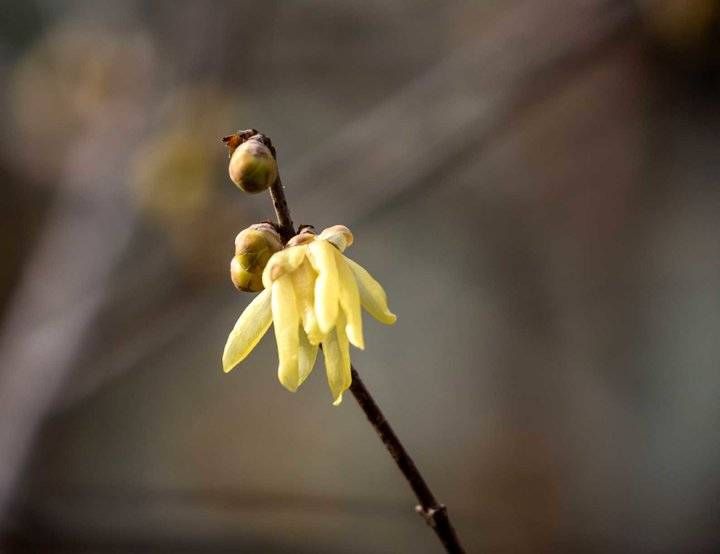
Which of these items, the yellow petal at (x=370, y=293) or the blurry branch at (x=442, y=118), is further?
the blurry branch at (x=442, y=118)

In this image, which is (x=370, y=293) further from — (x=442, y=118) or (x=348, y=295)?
(x=442, y=118)

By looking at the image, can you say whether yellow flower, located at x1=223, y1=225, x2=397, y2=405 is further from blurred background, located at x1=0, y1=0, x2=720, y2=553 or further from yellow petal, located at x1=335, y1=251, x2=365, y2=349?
blurred background, located at x1=0, y1=0, x2=720, y2=553

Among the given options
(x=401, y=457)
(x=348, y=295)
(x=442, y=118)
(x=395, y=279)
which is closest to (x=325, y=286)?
(x=348, y=295)

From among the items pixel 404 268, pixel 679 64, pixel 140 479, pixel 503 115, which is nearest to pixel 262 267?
pixel 503 115

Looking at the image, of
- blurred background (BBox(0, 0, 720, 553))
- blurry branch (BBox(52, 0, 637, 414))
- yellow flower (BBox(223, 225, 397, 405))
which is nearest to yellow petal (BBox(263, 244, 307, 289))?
yellow flower (BBox(223, 225, 397, 405))

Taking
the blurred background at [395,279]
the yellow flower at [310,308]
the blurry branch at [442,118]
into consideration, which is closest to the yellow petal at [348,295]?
the yellow flower at [310,308]

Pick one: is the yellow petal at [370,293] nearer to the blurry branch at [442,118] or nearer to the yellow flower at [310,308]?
the yellow flower at [310,308]
